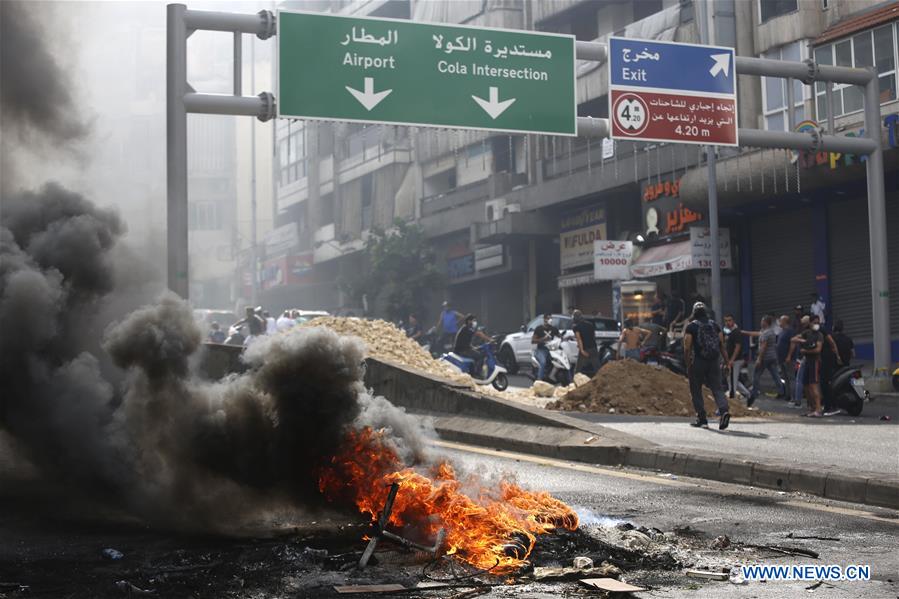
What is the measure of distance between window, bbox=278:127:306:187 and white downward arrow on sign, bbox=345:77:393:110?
43.2m

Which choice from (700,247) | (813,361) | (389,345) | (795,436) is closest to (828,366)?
(813,361)

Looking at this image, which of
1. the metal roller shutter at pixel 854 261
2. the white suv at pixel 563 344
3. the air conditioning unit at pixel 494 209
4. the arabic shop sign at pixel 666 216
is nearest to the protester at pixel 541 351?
the white suv at pixel 563 344

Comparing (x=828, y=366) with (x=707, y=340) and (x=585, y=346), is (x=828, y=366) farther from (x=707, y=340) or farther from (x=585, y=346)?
(x=585, y=346)

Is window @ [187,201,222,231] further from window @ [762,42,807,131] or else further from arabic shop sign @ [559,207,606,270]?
window @ [762,42,807,131]

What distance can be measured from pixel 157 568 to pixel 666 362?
49.6 ft

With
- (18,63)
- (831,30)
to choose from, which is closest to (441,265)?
(831,30)

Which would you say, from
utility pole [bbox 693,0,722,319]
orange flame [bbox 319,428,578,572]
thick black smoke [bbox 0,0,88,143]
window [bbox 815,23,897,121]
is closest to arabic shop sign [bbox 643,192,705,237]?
utility pole [bbox 693,0,722,319]

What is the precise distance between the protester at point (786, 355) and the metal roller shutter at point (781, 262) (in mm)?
8815

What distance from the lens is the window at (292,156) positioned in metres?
59.7

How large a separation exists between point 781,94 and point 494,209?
13240 mm

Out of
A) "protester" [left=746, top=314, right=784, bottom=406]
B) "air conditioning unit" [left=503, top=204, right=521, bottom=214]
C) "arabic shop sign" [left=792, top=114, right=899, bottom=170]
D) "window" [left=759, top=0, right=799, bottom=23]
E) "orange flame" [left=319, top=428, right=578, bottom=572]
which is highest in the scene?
"window" [left=759, top=0, right=799, bottom=23]

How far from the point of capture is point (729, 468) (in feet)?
32.2

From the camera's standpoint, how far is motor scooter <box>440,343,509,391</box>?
20.7m

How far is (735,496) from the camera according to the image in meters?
8.61
